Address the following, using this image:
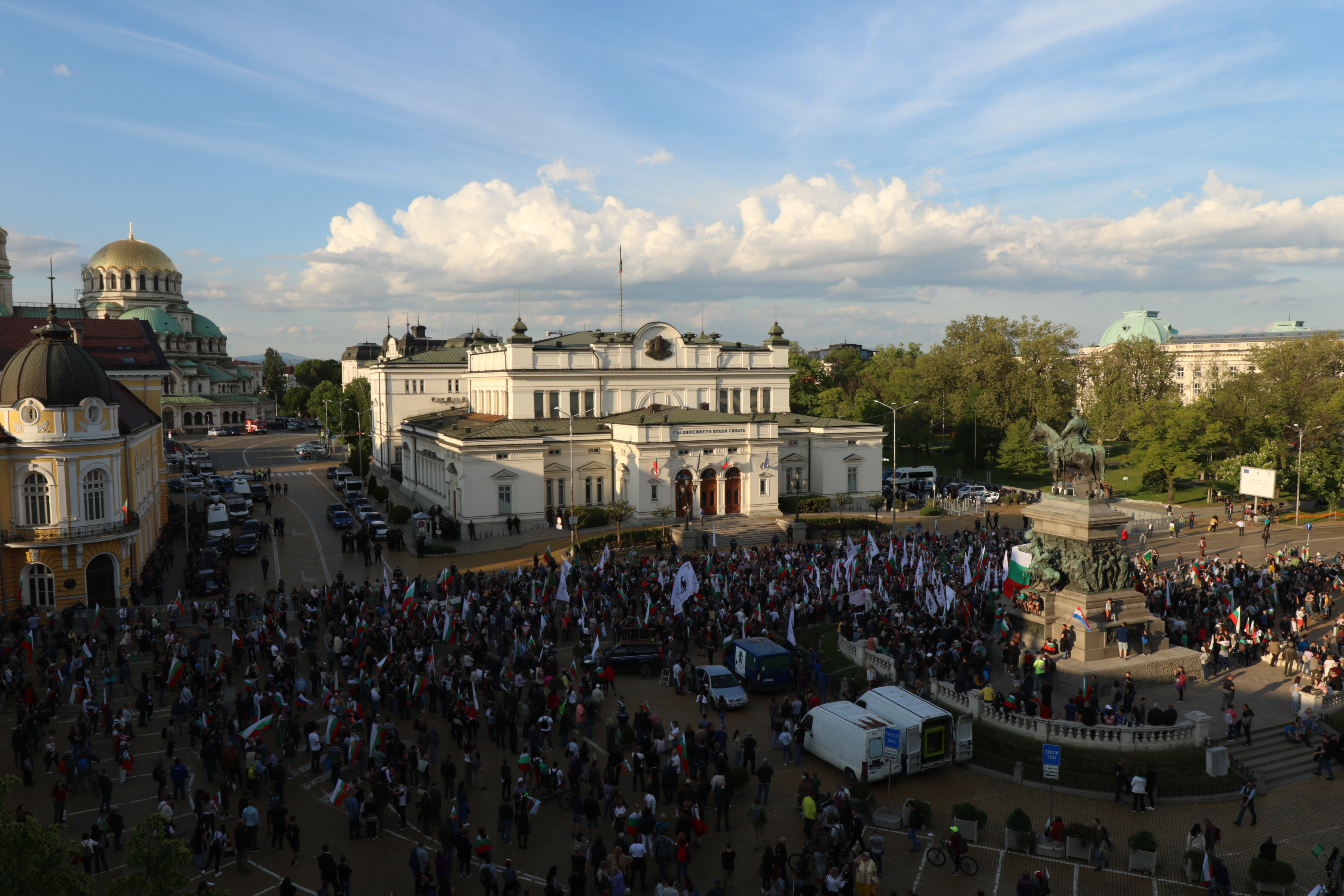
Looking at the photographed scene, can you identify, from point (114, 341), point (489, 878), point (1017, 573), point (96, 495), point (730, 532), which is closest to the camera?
point (489, 878)

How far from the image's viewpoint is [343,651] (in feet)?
88.9

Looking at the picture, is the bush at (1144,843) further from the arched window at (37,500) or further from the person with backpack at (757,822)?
the arched window at (37,500)

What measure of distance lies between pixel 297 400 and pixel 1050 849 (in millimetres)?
155292

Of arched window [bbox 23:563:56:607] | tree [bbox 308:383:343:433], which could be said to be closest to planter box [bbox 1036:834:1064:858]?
arched window [bbox 23:563:56:607]

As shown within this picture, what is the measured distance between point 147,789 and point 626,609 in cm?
1582

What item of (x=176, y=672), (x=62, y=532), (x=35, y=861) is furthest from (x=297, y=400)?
(x=35, y=861)

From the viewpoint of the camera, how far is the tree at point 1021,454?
6950 cm

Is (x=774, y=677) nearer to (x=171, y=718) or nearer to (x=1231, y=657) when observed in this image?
(x=1231, y=657)

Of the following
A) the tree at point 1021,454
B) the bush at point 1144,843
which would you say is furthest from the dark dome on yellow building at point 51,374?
the tree at point 1021,454

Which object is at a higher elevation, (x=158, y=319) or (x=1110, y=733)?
(x=158, y=319)

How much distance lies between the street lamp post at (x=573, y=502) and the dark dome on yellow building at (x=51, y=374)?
21.0m

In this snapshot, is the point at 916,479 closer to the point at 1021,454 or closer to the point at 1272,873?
the point at 1021,454

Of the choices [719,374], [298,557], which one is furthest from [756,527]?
[298,557]

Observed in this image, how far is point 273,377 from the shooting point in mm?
175500
